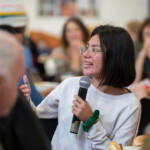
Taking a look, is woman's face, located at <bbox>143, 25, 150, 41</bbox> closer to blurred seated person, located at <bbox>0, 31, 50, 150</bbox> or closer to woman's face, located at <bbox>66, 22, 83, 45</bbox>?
woman's face, located at <bbox>66, 22, 83, 45</bbox>

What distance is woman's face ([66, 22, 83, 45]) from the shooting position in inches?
182

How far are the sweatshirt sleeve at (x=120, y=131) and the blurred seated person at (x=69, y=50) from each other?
95.9 inches

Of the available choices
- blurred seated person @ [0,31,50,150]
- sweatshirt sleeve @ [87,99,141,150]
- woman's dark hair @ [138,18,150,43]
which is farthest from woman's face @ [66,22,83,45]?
blurred seated person @ [0,31,50,150]

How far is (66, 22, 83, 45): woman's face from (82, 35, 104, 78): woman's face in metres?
2.71

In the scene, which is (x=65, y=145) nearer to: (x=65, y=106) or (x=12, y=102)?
(x=65, y=106)

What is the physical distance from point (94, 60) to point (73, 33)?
2792 mm

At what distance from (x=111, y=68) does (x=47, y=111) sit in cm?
42

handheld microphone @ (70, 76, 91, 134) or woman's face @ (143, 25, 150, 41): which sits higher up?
handheld microphone @ (70, 76, 91, 134)

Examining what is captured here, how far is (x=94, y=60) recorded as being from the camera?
1896mm

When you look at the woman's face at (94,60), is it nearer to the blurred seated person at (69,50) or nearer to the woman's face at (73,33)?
the blurred seated person at (69,50)

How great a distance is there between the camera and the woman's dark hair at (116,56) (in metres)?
1.87

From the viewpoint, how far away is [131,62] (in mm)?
1932

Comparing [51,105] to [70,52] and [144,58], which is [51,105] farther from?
[70,52]

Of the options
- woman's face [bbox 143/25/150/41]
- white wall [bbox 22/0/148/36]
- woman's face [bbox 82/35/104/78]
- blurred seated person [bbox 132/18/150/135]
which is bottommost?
white wall [bbox 22/0/148/36]
